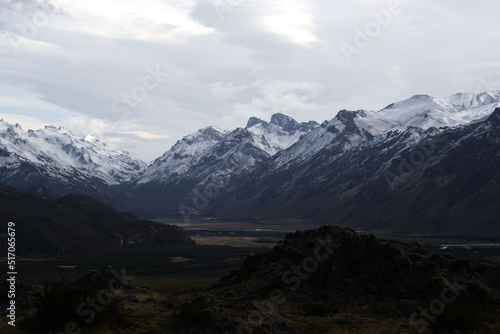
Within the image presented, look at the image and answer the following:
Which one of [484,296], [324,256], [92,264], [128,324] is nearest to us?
[128,324]

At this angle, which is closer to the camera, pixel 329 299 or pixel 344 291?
pixel 329 299

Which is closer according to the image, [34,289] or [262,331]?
[262,331]

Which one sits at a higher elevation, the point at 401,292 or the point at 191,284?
the point at 401,292

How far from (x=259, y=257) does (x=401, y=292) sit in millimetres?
20380

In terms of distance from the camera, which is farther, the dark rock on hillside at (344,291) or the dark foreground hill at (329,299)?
the dark rock on hillside at (344,291)

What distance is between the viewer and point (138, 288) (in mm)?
65375

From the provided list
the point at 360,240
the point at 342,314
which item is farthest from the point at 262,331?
the point at 360,240

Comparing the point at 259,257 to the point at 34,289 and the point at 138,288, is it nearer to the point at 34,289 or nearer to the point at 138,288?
the point at 138,288

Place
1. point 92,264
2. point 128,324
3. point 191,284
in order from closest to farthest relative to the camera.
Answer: point 128,324, point 191,284, point 92,264

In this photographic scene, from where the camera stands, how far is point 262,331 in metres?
43.8

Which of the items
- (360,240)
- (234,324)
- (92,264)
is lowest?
(92,264)

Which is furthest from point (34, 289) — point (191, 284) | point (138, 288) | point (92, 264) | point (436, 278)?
point (92, 264)

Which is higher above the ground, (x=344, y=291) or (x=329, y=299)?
(x=344, y=291)

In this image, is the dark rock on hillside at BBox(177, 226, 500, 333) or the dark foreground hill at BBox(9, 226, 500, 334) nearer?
the dark foreground hill at BBox(9, 226, 500, 334)
